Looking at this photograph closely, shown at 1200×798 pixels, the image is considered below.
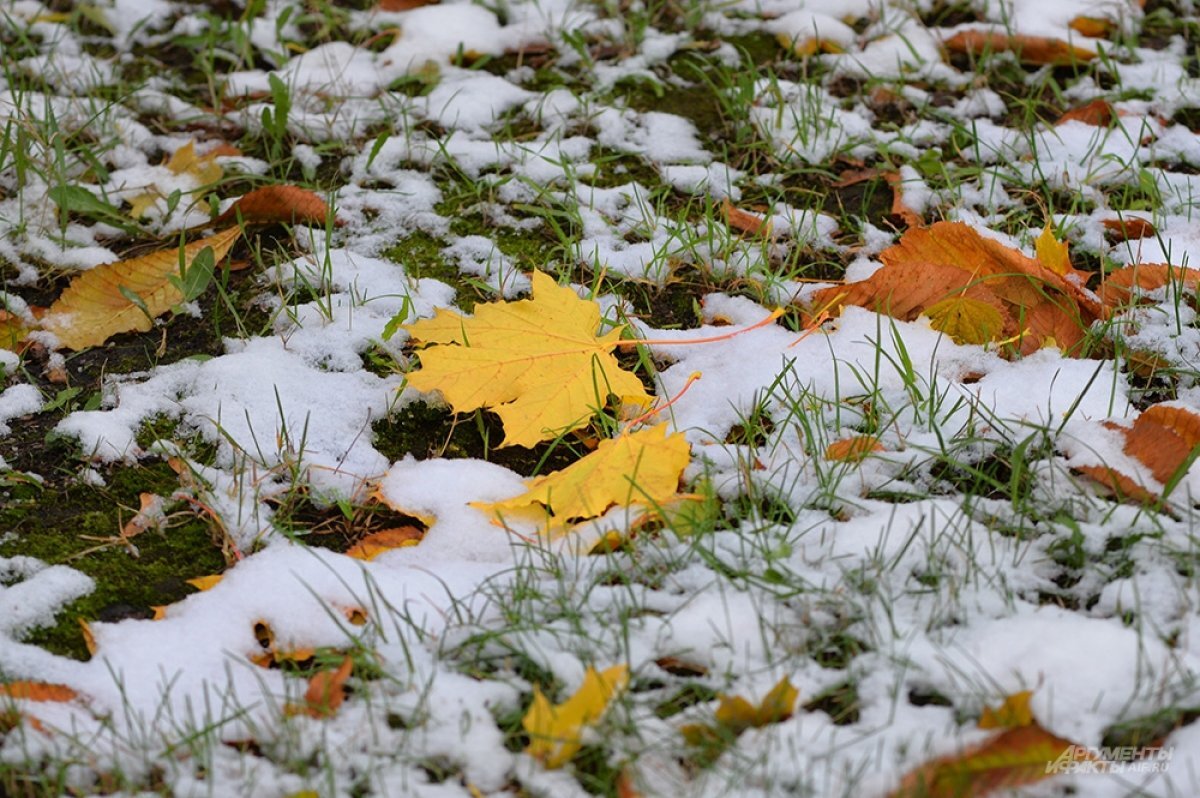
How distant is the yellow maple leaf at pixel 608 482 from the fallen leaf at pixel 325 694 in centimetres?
37

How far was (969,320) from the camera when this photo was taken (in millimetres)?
2188

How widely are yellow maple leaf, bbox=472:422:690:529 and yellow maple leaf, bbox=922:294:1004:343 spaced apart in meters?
0.66

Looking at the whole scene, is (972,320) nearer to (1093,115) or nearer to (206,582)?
(1093,115)

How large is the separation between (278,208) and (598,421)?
1.02m

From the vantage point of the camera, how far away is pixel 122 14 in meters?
3.38

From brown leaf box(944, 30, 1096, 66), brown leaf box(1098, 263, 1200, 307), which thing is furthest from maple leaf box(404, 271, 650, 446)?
brown leaf box(944, 30, 1096, 66)

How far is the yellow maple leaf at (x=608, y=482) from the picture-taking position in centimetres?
180

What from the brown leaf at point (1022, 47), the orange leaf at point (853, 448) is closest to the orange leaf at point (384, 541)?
the orange leaf at point (853, 448)

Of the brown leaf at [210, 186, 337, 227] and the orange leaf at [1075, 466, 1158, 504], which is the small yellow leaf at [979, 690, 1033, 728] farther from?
the brown leaf at [210, 186, 337, 227]

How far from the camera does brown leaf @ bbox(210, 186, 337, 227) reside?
2555mm

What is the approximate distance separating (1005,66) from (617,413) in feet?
5.88

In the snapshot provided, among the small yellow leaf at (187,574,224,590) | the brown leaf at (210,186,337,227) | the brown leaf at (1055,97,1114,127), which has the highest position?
the brown leaf at (210,186,337,227)

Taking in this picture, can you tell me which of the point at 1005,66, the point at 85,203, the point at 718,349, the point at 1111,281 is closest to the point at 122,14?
the point at 85,203

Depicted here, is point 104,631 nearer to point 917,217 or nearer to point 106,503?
point 106,503
